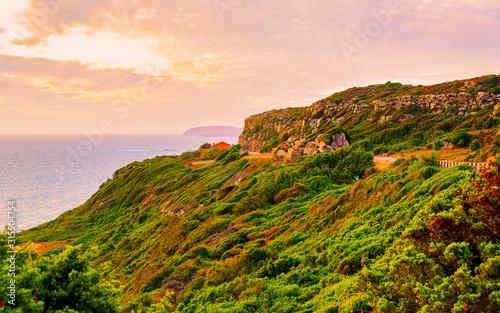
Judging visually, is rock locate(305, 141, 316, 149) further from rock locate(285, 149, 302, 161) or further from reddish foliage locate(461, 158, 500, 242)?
reddish foliage locate(461, 158, 500, 242)

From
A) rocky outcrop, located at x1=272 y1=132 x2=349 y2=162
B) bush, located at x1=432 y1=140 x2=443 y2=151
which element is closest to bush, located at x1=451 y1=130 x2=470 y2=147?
bush, located at x1=432 y1=140 x2=443 y2=151

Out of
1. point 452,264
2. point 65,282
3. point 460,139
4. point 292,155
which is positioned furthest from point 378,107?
point 65,282

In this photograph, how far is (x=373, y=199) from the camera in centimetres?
1474

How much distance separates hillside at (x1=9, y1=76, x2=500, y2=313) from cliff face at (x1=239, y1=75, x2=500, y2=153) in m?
8.32

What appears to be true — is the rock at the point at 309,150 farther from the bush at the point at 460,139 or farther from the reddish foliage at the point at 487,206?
the reddish foliage at the point at 487,206

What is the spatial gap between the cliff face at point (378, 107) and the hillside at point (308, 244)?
8324 mm

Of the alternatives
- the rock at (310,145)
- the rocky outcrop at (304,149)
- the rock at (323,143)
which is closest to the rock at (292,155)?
the rocky outcrop at (304,149)

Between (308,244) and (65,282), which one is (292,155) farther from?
(65,282)

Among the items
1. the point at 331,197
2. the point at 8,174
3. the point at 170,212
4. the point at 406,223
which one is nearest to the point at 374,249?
the point at 406,223

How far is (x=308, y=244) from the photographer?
13.8 metres

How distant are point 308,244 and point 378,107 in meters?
53.7

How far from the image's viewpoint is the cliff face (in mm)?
46312

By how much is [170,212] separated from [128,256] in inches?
239

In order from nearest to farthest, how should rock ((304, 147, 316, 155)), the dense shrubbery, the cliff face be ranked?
the dense shrubbery → rock ((304, 147, 316, 155)) → the cliff face
